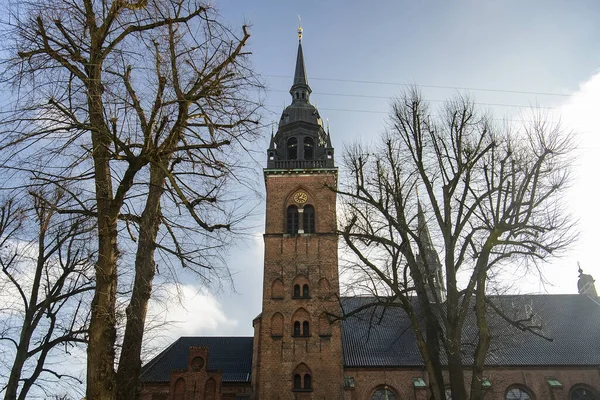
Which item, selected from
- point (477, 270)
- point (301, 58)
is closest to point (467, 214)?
point (477, 270)

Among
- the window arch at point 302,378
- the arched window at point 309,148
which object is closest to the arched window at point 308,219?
the arched window at point 309,148

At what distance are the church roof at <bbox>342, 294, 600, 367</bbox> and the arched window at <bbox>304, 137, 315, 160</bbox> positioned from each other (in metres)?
8.86

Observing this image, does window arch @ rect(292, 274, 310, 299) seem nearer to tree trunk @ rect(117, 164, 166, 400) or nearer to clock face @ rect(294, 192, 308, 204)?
clock face @ rect(294, 192, 308, 204)

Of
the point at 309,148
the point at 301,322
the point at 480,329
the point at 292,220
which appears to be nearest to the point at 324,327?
the point at 301,322

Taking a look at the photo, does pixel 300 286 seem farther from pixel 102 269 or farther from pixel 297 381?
pixel 102 269

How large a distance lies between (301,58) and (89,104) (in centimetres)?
2980

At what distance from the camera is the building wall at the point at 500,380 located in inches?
949

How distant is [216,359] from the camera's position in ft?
86.7

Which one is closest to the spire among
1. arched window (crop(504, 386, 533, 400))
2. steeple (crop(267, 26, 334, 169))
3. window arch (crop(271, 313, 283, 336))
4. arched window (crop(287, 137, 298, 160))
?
steeple (crop(267, 26, 334, 169))

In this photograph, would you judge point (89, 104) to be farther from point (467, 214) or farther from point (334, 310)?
point (334, 310)

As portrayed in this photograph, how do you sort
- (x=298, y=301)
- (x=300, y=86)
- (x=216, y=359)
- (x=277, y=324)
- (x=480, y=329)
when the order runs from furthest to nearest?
(x=300, y=86) → (x=216, y=359) → (x=298, y=301) → (x=277, y=324) → (x=480, y=329)

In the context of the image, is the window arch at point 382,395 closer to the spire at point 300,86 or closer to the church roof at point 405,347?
the church roof at point 405,347

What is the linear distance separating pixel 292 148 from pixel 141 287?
2255cm

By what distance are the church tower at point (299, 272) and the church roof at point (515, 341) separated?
2.90 metres
